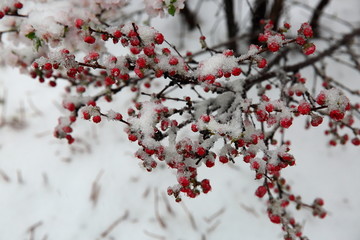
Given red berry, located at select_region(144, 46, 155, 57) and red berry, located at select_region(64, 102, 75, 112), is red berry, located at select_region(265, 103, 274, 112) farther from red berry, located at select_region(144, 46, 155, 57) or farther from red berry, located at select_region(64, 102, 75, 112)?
red berry, located at select_region(64, 102, 75, 112)

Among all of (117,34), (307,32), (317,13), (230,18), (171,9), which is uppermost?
(317,13)

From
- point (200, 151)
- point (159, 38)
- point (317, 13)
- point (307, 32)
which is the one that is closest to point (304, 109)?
point (307, 32)

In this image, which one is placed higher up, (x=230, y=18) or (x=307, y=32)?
(x=230, y=18)

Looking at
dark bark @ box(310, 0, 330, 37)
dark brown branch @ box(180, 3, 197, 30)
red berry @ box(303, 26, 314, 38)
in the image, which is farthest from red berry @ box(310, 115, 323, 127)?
dark brown branch @ box(180, 3, 197, 30)

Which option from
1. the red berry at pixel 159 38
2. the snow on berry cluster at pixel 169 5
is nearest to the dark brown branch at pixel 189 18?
the snow on berry cluster at pixel 169 5

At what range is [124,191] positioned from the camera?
A: 8.02ft

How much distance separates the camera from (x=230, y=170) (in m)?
2.51

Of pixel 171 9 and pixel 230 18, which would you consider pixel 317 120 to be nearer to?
pixel 171 9

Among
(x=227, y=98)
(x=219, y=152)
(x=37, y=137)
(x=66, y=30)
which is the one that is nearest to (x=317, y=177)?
(x=227, y=98)

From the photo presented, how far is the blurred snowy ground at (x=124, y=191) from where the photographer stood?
224cm

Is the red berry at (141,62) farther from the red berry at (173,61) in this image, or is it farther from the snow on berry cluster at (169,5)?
the snow on berry cluster at (169,5)

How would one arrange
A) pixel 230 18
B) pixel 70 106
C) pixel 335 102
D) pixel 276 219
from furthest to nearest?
pixel 230 18
pixel 70 106
pixel 276 219
pixel 335 102

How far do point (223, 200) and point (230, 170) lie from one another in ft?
0.80

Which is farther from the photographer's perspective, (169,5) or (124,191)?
(124,191)
